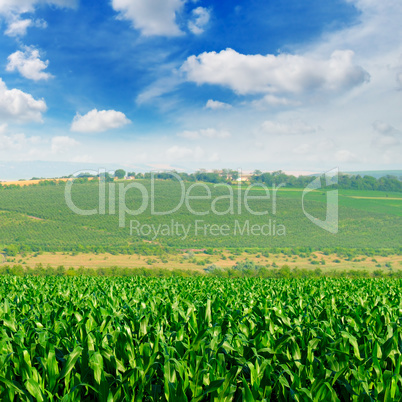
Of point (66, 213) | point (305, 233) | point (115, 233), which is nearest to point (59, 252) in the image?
point (115, 233)

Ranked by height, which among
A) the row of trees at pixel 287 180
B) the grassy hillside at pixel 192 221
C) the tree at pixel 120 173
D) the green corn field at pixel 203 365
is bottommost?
the grassy hillside at pixel 192 221

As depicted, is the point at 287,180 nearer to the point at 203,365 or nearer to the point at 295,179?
the point at 295,179

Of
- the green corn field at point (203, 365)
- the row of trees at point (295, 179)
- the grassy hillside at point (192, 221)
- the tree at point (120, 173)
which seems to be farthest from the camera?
the tree at point (120, 173)

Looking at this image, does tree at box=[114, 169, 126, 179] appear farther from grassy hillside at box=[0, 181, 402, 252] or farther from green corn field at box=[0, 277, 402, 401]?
green corn field at box=[0, 277, 402, 401]

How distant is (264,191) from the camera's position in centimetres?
13412

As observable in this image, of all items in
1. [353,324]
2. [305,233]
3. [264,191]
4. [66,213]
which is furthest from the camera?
[264,191]

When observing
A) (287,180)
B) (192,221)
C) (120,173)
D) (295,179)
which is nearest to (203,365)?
(192,221)

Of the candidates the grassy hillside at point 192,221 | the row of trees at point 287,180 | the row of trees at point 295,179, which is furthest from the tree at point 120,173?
the row of trees at point 295,179

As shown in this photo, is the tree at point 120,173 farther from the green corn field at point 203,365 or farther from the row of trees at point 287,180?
the green corn field at point 203,365

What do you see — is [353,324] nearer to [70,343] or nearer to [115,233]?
[70,343]

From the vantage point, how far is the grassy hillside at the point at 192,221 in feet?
313

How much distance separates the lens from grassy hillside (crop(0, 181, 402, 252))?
95.2m

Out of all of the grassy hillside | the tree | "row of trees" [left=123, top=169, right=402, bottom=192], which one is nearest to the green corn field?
the grassy hillside

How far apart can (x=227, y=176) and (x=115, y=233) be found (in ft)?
185
